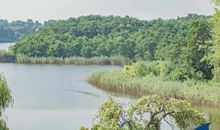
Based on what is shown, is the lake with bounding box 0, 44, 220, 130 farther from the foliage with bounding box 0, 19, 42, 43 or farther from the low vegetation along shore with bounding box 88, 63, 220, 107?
the foliage with bounding box 0, 19, 42, 43

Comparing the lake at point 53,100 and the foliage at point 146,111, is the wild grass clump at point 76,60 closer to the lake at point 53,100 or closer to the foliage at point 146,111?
the lake at point 53,100

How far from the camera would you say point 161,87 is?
102 feet

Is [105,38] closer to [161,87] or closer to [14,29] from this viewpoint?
[161,87]

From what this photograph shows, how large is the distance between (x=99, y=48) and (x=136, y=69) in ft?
87.6

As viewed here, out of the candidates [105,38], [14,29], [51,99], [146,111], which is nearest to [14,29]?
[14,29]

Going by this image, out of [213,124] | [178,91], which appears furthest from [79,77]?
[213,124]

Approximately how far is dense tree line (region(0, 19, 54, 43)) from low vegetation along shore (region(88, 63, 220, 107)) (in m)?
78.5

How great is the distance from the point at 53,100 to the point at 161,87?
5.78m

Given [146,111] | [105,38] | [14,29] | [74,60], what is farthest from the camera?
[14,29]

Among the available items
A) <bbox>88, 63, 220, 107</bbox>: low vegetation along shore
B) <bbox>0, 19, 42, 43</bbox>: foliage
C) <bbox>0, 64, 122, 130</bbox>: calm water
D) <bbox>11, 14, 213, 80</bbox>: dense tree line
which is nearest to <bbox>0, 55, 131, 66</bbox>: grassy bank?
<bbox>11, 14, 213, 80</bbox>: dense tree line

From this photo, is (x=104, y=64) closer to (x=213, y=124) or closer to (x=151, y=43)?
(x=151, y=43)

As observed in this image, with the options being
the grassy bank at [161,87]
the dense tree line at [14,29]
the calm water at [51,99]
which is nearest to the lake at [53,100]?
the calm water at [51,99]

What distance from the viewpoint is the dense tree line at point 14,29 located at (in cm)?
11694

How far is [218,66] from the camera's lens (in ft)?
94.1
